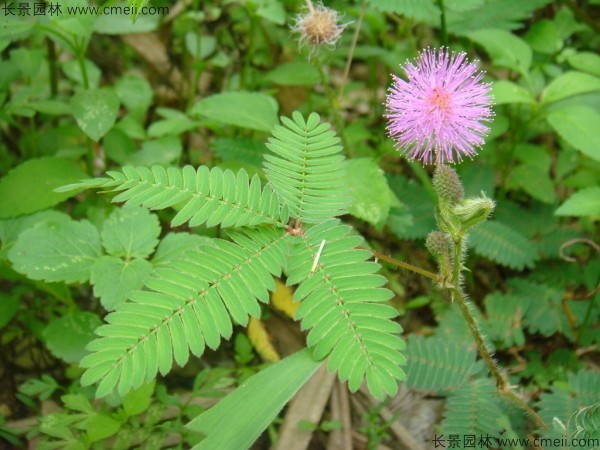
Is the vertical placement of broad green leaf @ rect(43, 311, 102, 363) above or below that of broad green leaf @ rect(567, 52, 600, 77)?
below

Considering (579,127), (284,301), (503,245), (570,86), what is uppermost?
(570,86)

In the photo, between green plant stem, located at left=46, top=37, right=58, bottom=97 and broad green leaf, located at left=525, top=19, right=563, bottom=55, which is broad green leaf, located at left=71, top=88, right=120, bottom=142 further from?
A: broad green leaf, located at left=525, top=19, right=563, bottom=55

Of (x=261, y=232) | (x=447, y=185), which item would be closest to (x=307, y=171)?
(x=261, y=232)

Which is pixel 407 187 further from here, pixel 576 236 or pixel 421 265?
pixel 576 236

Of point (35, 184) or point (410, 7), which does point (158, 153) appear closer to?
point (35, 184)

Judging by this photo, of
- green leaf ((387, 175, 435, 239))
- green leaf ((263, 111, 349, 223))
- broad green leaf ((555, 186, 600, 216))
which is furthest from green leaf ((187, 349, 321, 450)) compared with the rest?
broad green leaf ((555, 186, 600, 216))

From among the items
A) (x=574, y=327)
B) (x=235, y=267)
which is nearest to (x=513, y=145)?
(x=574, y=327)

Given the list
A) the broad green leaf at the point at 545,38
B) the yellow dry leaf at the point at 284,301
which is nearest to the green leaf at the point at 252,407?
the yellow dry leaf at the point at 284,301
